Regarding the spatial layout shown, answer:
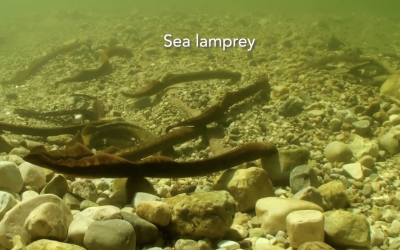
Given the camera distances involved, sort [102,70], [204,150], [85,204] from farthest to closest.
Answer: [102,70]
[204,150]
[85,204]

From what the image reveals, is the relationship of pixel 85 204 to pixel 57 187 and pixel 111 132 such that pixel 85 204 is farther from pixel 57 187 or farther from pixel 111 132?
pixel 111 132

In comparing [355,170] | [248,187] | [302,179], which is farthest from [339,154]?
[248,187]

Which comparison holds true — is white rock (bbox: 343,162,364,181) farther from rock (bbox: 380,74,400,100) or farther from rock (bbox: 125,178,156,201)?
rock (bbox: 380,74,400,100)

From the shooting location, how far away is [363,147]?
408cm

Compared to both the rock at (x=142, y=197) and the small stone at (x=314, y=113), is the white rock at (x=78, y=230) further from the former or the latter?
the small stone at (x=314, y=113)

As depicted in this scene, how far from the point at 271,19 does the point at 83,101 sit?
1105 centimetres

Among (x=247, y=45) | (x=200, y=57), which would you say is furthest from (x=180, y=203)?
(x=247, y=45)

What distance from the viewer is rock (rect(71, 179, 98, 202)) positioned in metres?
3.03

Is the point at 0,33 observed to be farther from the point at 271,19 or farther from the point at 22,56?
the point at 271,19

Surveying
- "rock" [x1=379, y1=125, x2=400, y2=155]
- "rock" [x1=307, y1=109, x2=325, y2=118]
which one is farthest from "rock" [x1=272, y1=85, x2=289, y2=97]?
"rock" [x1=379, y1=125, x2=400, y2=155]

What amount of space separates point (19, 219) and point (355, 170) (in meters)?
3.09

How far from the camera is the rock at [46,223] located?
214 centimetres

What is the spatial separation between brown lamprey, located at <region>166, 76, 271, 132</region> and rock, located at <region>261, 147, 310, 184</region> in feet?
4.23

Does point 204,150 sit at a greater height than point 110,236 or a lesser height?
lesser
